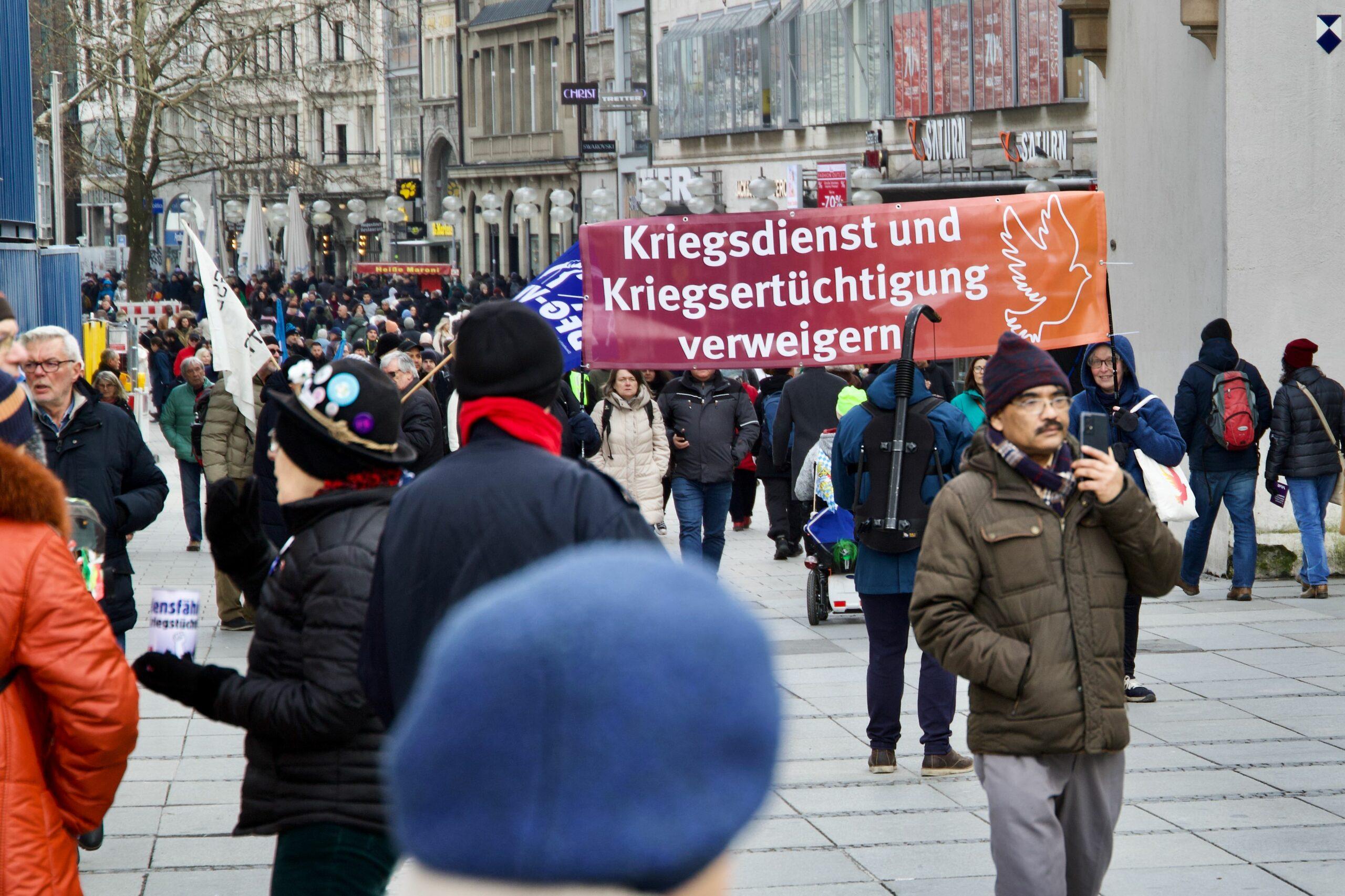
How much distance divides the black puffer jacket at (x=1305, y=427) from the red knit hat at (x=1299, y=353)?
4 cm

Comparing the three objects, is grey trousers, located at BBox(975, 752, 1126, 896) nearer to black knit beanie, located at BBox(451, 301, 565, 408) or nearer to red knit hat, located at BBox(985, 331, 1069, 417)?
red knit hat, located at BBox(985, 331, 1069, 417)

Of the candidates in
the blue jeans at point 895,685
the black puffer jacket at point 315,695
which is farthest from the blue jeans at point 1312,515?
the black puffer jacket at point 315,695

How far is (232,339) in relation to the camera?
35.9 ft

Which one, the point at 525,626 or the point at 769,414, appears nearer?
the point at 525,626

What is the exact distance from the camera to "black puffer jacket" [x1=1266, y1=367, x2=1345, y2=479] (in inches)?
455

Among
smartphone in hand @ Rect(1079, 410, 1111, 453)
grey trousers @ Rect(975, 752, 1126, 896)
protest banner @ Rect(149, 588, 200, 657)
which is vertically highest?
smartphone in hand @ Rect(1079, 410, 1111, 453)

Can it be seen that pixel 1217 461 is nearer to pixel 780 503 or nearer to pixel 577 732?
pixel 780 503

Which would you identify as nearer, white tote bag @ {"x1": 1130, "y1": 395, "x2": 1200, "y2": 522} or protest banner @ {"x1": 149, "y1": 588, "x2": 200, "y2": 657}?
protest banner @ {"x1": 149, "y1": 588, "x2": 200, "y2": 657}

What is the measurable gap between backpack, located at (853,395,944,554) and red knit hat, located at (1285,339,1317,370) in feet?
15.2

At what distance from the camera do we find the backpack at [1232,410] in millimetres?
11297

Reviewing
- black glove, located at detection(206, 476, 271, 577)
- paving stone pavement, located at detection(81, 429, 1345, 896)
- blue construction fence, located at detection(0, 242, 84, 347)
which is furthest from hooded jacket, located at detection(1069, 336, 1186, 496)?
→ blue construction fence, located at detection(0, 242, 84, 347)

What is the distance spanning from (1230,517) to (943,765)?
18.0 ft

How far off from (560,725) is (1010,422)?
3.58 m

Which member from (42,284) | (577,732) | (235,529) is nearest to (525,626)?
(577,732)
